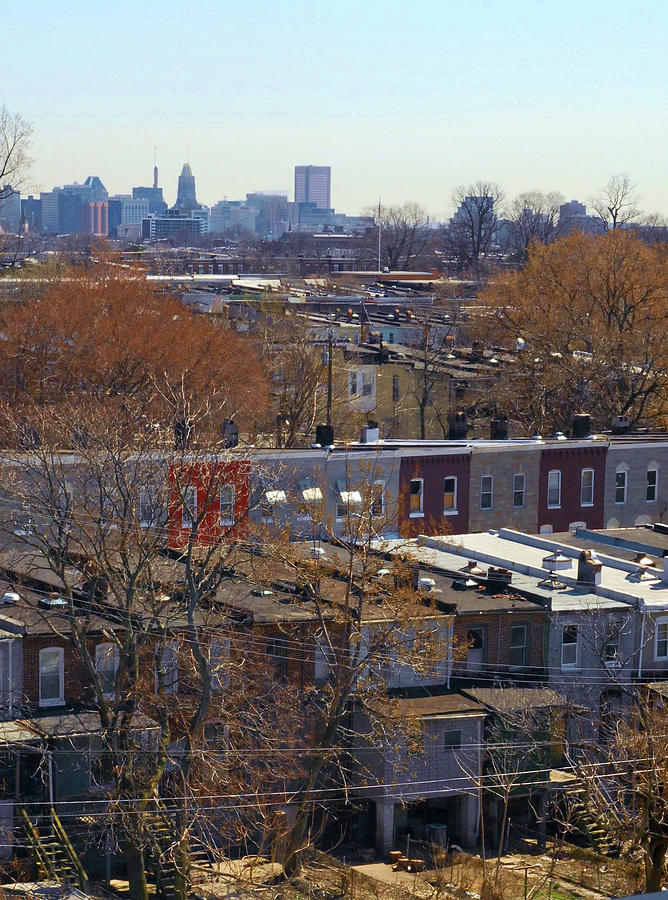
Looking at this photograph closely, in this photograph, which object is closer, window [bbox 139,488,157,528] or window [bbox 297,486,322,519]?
window [bbox 139,488,157,528]

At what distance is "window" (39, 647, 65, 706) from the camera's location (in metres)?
28.5

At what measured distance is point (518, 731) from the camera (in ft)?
97.8

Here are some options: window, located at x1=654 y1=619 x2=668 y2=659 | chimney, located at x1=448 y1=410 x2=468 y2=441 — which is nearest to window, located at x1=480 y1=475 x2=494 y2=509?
chimney, located at x1=448 y1=410 x2=468 y2=441

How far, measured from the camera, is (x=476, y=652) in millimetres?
31719

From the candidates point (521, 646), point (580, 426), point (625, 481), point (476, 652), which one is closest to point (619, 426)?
point (580, 426)

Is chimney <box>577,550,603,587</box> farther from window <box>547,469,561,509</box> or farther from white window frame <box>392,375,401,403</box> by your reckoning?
white window frame <box>392,375,401,403</box>

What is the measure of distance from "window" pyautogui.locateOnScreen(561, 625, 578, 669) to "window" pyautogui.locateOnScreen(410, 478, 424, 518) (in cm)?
1132

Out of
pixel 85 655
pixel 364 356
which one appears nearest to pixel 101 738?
pixel 85 655

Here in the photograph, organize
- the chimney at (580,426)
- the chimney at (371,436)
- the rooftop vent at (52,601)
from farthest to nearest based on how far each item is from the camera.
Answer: the chimney at (580,426) → the chimney at (371,436) → the rooftop vent at (52,601)

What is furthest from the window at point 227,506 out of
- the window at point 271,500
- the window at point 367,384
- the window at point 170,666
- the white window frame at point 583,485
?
the window at point 367,384

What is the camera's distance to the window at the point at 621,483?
47531 mm

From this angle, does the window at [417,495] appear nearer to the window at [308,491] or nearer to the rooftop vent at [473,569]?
the window at [308,491]

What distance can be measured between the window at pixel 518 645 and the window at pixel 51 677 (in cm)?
975

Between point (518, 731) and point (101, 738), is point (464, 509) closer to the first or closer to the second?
point (518, 731)
